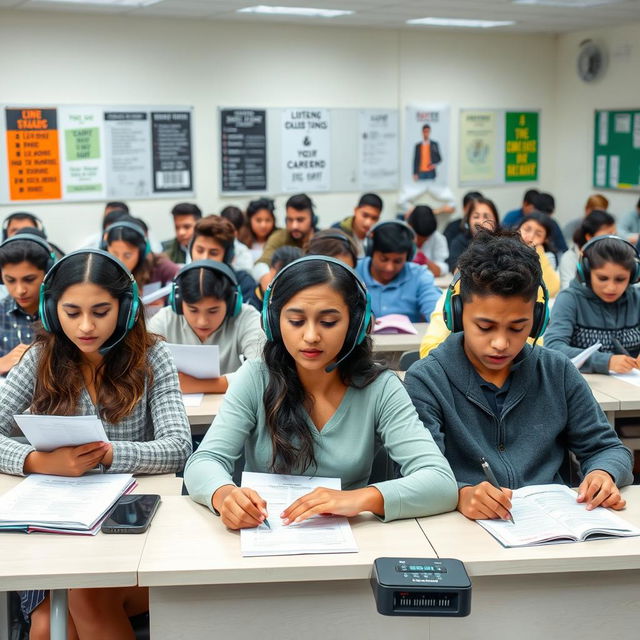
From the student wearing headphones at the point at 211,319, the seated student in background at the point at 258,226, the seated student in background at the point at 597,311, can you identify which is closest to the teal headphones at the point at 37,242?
the student wearing headphones at the point at 211,319

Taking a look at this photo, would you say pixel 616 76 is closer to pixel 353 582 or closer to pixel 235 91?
pixel 235 91

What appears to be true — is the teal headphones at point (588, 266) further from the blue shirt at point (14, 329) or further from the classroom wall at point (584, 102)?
the classroom wall at point (584, 102)

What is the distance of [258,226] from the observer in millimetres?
6602

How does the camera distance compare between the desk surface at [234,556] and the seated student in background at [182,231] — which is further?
the seated student in background at [182,231]

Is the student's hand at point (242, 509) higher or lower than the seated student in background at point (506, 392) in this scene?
lower

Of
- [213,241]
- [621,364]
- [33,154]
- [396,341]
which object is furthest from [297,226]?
[621,364]

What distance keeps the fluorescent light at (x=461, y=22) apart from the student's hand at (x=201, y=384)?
5.28 m

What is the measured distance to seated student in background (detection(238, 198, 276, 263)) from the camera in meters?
6.58

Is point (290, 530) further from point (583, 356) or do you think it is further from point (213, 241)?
point (213, 241)

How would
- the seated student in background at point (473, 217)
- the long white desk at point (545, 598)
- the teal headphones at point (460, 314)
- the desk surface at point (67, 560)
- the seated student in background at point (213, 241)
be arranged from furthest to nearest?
the seated student in background at point (473, 217) → the seated student in background at point (213, 241) → the teal headphones at point (460, 314) → the long white desk at point (545, 598) → the desk surface at point (67, 560)

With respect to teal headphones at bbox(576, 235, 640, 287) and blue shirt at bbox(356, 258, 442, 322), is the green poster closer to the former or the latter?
blue shirt at bbox(356, 258, 442, 322)

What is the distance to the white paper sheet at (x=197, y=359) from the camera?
2.82m

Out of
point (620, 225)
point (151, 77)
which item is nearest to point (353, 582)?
point (151, 77)

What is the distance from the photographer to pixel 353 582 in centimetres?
163
